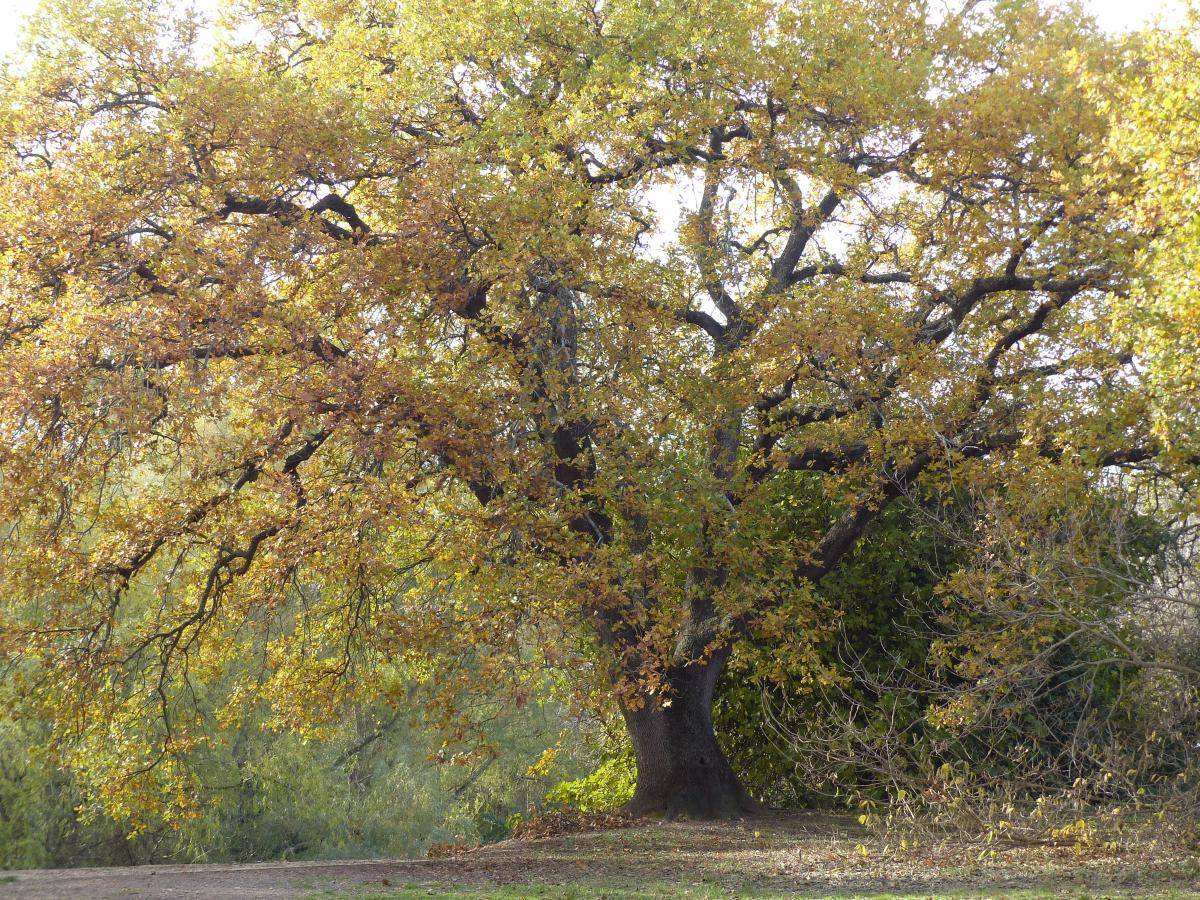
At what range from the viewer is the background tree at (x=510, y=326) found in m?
9.06

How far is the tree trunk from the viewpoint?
492 inches

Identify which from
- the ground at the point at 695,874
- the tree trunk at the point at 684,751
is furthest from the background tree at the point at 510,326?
the ground at the point at 695,874

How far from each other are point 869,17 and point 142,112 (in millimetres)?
7236

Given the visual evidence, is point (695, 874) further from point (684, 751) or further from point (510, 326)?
point (510, 326)

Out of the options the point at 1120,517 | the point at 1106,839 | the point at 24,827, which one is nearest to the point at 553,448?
the point at 1120,517

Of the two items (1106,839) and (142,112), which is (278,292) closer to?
(142,112)

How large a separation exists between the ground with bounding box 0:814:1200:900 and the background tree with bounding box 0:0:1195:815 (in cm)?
133

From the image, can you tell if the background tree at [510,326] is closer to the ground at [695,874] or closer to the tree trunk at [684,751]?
the tree trunk at [684,751]

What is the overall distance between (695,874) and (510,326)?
4.96m

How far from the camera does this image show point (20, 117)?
370 inches

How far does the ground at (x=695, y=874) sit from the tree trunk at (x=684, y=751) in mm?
987

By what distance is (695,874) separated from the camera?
9.14 meters

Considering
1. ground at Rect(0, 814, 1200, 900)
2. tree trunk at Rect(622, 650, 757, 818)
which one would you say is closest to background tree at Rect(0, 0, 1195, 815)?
tree trunk at Rect(622, 650, 757, 818)

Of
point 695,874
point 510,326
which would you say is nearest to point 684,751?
point 695,874
